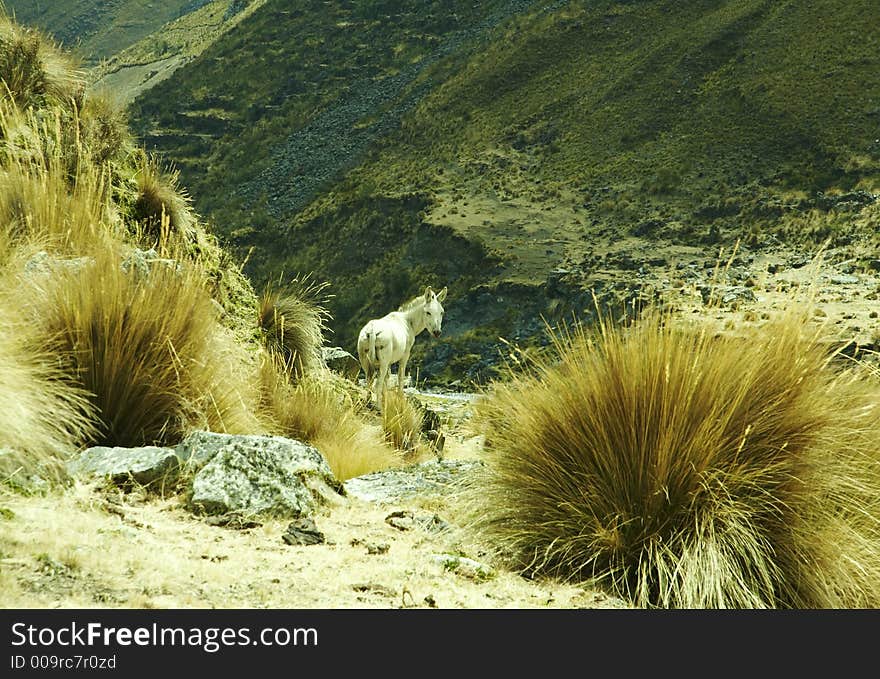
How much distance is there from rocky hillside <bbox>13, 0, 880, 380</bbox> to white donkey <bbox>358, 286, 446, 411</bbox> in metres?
23.2

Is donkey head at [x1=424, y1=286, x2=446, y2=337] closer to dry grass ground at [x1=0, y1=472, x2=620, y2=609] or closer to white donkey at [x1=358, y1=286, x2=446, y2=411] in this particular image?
white donkey at [x1=358, y1=286, x2=446, y2=411]

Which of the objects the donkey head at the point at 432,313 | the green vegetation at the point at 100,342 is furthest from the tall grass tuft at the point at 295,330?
the donkey head at the point at 432,313

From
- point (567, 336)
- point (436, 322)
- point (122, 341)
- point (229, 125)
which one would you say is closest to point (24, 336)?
point (122, 341)

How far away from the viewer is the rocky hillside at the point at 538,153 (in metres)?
54.2

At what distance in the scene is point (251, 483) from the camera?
161 inches

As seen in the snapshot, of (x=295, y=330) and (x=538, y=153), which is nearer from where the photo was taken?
(x=295, y=330)

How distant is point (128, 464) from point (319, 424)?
312 centimetres

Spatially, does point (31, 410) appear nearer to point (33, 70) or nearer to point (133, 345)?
point (133, 345)

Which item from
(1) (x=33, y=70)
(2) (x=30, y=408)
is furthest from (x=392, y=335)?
(2) (x=30, y=408)

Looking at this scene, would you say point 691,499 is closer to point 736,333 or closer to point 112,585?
point 736,333

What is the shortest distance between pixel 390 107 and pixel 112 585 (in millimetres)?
92396

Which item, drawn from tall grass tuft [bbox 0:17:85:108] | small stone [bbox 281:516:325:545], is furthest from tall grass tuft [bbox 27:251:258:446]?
tall grass tuft [bbox 0:17:85:108]

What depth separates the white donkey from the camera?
13.5m

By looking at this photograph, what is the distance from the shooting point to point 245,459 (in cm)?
419
